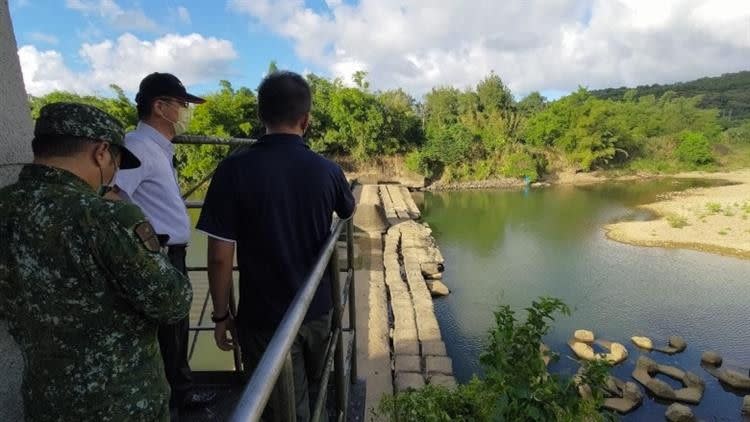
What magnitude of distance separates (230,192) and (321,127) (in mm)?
18885

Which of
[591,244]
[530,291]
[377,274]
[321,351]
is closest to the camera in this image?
[321,351]

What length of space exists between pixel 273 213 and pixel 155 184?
0.57 m

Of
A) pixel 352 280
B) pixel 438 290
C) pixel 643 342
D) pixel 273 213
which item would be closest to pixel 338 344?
pixel 352 280

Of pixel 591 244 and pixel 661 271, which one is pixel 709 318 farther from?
pixel 591 244

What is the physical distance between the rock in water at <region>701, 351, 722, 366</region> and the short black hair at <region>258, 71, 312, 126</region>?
6.95m

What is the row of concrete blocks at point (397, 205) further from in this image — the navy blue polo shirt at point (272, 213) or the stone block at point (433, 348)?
the navy blue polo shirt at point (272, 213)

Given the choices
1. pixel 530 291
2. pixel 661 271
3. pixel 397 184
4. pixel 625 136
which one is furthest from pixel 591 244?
pixel 625 136

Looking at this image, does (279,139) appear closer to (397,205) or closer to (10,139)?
(10,139)

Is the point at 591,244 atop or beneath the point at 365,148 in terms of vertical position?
beneath

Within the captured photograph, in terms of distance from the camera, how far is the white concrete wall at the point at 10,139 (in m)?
1.19

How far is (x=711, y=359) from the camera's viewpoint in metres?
5.94

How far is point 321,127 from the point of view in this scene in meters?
19.7

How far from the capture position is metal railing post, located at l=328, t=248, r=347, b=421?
1478mm

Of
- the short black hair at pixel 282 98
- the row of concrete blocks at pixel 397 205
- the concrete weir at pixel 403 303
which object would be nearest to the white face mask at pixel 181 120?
the short black hair at pixel 282 98
